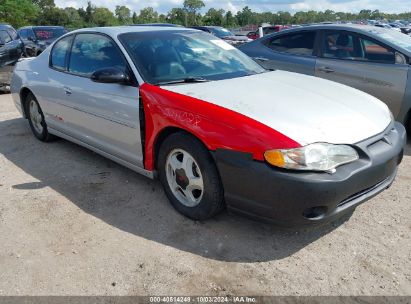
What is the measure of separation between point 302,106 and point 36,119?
3.88 metres

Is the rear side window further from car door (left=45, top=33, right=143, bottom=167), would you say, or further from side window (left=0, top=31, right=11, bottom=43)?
side window (left=0, top=31, right=11, bottom=43)

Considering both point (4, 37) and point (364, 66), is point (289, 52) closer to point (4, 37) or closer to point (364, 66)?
point (364, 66)

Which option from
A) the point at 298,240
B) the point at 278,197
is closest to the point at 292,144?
the point at 278,197

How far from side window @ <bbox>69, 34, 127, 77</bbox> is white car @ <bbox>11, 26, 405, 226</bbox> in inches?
0.5

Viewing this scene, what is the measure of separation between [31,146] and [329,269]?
13.8 ft

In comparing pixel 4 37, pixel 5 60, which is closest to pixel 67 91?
pixel 5 60

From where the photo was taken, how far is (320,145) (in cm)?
253

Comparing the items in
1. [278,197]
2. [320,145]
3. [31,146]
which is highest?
[320,145]

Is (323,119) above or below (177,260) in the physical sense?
above

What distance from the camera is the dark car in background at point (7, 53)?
27.9 feet

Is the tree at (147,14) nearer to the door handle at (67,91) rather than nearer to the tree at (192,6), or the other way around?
the tree at (192,6)

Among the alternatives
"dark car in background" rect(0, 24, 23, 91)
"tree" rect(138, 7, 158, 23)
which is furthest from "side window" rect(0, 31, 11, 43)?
"tree" rect(138, 7, 158, 23)

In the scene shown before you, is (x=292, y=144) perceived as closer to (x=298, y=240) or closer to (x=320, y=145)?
(x=320, y=145)

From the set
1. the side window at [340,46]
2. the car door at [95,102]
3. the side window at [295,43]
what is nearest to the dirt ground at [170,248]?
the car door at [95,102]
